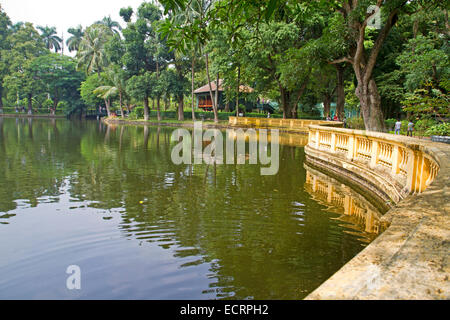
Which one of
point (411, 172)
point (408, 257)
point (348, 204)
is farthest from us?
point (348, 204)

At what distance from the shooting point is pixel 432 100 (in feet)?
44.3

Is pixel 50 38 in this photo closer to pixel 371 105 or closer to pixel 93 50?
pixel 93 50

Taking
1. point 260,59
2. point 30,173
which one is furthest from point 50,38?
point 30,173

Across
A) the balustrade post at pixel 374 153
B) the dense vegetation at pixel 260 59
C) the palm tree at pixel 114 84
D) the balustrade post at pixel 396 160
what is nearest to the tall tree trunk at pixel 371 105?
the dense vegetation at pixel 260 59

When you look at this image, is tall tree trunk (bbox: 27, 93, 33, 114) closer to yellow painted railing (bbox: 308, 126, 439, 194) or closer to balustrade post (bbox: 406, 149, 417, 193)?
yellow painted railing (bbox: 308, 126, 439, 194)

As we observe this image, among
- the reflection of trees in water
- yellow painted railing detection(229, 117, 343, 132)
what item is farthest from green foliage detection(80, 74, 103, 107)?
the reflection of trees in water

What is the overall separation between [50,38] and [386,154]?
100 meters

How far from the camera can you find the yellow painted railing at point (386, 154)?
23.0ft

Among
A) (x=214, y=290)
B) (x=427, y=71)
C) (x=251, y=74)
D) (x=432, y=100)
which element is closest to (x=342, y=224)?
(x=214, y=290)

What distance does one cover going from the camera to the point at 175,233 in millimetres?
6609

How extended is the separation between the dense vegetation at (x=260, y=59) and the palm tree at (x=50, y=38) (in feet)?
1.00

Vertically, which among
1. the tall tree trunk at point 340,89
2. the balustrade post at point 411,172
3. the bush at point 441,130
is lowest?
the balustrade post at point 411,172

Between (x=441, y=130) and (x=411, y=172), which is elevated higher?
(x=441, y=130)

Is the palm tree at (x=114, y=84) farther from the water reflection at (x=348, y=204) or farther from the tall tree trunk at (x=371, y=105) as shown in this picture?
the water reflection at (x=348, y=204)
